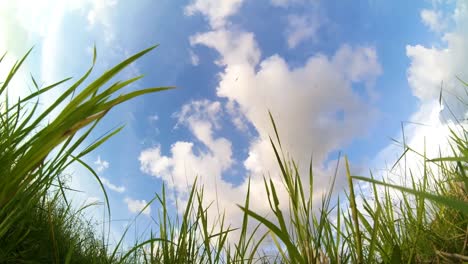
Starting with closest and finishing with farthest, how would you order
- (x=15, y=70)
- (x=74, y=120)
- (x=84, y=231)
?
(x=74, y=120) → (x=15, y=70) → (x=84, y=231)

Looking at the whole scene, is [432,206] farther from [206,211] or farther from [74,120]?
[74,120]

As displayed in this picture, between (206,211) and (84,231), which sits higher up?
(84,231)

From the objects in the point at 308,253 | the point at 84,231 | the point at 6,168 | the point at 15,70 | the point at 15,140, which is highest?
the point at 84,231

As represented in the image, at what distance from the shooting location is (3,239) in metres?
1.46

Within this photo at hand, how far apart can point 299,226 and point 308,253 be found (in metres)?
0.08

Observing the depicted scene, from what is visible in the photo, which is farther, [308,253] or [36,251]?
[36,251]

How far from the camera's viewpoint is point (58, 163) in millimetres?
1066

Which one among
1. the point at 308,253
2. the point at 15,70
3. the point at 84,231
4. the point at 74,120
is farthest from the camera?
the point at 84,231

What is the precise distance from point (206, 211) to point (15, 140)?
86 cm

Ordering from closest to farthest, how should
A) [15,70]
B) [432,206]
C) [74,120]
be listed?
[74,120]
[15,70]
[432,206]

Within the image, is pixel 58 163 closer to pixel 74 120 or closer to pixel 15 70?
pixel 74 120

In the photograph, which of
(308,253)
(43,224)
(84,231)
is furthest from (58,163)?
(84,231)

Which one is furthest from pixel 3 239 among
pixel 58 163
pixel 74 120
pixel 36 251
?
pixel 74 120

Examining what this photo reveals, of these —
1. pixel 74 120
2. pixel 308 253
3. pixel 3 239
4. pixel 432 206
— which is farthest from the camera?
pixel 432 206
